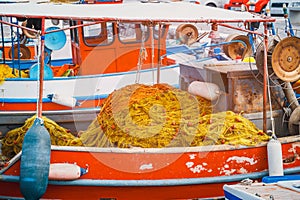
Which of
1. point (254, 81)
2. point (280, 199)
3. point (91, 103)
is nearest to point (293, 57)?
point (254, 81)

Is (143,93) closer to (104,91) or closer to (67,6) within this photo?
(67,6)

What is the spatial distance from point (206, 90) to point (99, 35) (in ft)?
11.6

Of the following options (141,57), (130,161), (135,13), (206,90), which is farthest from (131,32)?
(130,161)

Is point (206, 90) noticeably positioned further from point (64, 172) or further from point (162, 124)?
point (64, 172)

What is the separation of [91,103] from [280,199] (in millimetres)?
5542

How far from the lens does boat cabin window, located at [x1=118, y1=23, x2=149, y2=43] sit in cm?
1043

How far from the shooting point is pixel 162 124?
22.5ft

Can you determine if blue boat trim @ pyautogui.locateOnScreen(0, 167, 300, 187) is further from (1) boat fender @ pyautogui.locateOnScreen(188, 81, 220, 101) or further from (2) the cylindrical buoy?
(1) boat fender @ pyautogui.locateOnScreen(188, 81, 220, 101)

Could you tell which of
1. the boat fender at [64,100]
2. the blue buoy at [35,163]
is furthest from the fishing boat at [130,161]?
the boat fender at [64,100]

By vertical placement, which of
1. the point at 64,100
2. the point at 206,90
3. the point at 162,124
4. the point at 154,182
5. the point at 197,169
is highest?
the point at 206,90

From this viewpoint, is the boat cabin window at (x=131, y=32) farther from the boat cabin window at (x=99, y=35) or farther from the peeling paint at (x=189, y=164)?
the peeling paint at (x=189, y=164)

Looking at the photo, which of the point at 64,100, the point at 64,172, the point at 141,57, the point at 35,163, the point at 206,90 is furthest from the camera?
the point at 64,100

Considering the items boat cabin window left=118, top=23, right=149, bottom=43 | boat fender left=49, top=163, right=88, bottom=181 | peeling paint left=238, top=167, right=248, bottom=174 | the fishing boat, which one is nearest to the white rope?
boat cabin window left=118, top=23, right=149, bottom=43

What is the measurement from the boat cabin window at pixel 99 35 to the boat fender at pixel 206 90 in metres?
3.07
